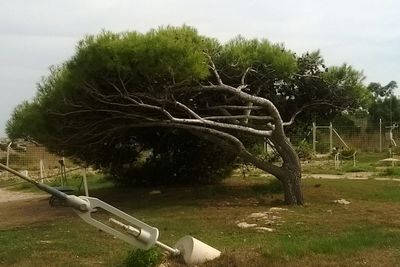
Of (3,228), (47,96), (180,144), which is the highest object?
(47,96)

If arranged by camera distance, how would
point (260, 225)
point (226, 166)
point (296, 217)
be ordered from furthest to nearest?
point (226, 166) < point (296, 217) < point (260, 225)

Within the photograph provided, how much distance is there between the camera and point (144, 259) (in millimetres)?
7633

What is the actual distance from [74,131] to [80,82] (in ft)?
7.32

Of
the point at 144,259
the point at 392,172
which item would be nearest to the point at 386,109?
the point at 392,172

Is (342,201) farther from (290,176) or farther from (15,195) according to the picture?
(15,195)

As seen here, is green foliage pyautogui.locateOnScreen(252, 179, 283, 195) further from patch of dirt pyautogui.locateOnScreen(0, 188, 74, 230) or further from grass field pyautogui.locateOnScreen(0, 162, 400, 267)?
patch of dirt pyautogui.locateOnScreen(0, 188, 74, 230)

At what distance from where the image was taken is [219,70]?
49.3 feet

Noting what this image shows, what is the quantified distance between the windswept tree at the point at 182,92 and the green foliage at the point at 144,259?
18.1 ft

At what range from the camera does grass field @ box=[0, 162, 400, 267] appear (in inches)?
332

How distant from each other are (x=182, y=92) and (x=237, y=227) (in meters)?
3.96

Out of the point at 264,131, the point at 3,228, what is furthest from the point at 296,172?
the point at 3,228

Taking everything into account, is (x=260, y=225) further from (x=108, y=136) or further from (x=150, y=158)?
(x=150, y=158)

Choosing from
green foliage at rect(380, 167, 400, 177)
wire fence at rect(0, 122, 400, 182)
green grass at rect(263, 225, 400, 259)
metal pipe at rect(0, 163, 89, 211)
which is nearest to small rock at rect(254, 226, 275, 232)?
green grass at rect(263, 225, 400, 259)

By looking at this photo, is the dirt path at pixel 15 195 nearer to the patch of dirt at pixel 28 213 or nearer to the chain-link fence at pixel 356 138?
the patch of dirt at pixel 28 213
